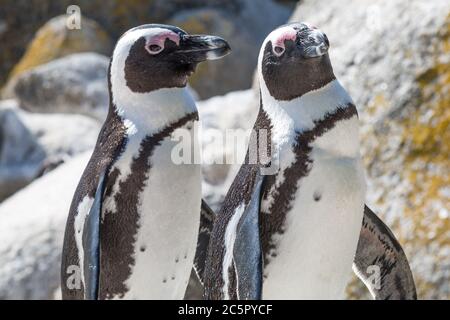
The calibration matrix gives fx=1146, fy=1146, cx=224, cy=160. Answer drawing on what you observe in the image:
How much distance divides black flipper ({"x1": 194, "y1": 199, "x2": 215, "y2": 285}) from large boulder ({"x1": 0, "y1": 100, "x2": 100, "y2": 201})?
4.40 m

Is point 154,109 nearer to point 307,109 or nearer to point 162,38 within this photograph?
point 162,38

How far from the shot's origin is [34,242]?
4.93 m

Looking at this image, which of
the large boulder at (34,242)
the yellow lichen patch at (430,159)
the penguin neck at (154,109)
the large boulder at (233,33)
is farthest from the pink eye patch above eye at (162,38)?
the large boulder at (233,33)

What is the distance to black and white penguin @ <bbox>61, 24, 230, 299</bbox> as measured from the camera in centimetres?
323

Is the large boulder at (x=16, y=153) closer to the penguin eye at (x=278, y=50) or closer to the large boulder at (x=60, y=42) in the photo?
the large boulder at (x=60, y=42)

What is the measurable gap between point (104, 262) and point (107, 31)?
958cm

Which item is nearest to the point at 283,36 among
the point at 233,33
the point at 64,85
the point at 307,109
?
the point at 307,109

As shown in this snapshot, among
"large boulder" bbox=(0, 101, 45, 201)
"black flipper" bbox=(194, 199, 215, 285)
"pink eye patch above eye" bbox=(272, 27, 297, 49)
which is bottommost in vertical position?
"large boulder" bbox=(0, 101, 45, 201)

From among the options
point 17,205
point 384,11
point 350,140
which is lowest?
point 17,205

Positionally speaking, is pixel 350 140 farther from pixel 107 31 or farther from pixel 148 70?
pixel 107 31

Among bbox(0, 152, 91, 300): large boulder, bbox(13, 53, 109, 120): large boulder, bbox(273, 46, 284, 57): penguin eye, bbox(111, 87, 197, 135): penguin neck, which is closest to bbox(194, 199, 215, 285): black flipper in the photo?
bbox(111, 87, 197, 135): penguin neck

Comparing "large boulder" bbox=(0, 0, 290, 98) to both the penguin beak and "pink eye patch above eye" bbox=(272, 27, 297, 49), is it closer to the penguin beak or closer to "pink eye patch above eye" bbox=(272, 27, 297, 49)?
the penguin beak
